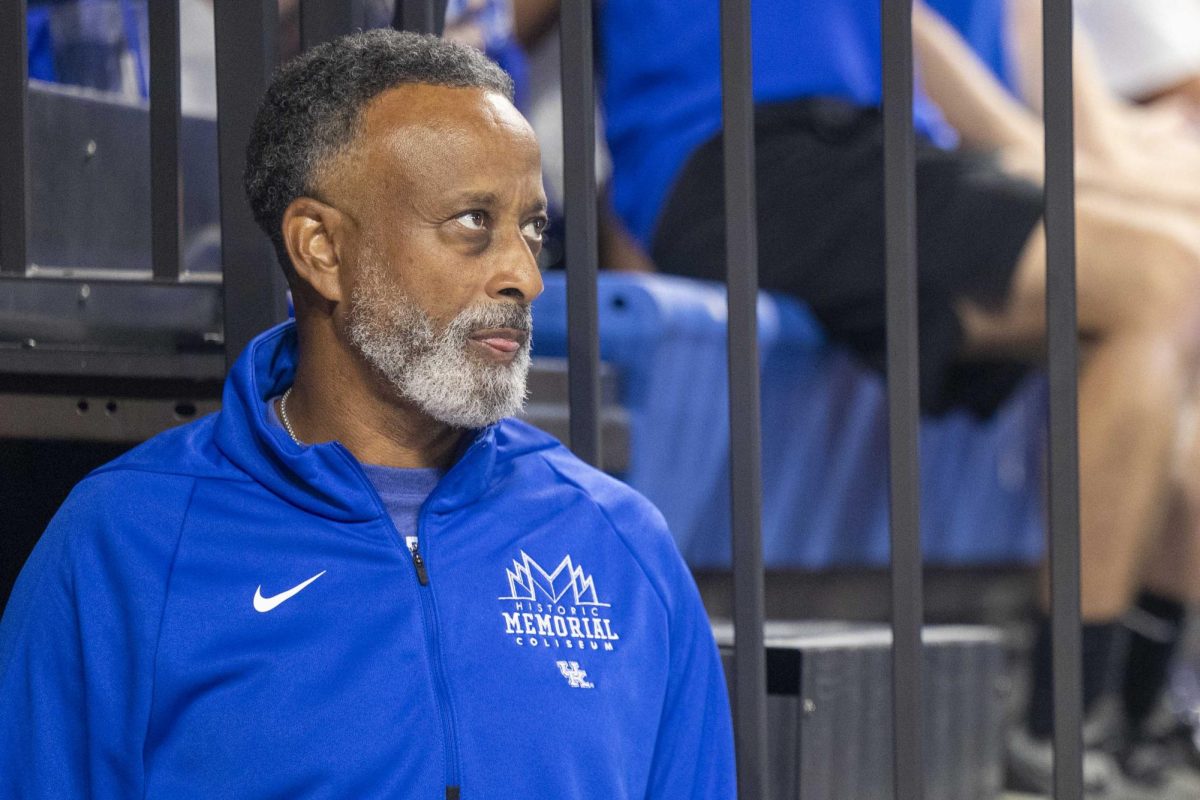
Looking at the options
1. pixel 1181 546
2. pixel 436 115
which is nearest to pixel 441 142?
pixel 436 115

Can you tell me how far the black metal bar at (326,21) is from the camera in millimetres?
1375

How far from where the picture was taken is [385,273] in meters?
1.15

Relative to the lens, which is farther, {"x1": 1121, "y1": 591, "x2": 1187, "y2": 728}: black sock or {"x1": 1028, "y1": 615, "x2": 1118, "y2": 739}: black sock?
{"x1": 1121, "y1": 591, "x2": 1187, "y2": 728}: black sock

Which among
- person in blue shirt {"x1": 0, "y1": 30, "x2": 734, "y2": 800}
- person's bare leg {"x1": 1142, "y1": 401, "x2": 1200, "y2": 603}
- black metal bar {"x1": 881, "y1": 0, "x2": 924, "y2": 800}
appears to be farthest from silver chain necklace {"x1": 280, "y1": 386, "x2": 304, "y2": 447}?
person's bare leg {"x1": 1142, "y1": 401, "x2": 1200, "y2": 603}

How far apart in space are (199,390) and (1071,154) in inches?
27.9

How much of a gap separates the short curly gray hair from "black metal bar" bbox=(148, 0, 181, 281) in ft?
0.58

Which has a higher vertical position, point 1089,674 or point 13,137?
point 13,137

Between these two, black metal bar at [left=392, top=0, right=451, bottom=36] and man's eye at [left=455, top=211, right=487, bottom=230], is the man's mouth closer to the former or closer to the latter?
man's eye at [left=455, top=211, right=487, bottom=230]

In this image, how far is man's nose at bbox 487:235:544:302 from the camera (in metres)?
1.14

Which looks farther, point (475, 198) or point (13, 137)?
point (13, 137)

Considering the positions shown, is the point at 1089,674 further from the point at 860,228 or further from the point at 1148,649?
the point at 860,228

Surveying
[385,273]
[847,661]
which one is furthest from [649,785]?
[385,273]

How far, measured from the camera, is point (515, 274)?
1.14m

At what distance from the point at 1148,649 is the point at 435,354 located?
1.86m
